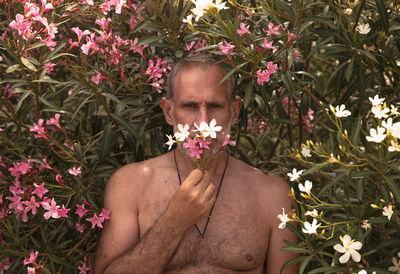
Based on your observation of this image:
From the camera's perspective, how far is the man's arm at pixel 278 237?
3.29 metres

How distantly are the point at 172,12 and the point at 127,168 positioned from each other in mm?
945

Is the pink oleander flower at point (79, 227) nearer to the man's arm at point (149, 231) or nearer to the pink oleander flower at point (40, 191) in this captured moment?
the man's arm at point (149, 231)

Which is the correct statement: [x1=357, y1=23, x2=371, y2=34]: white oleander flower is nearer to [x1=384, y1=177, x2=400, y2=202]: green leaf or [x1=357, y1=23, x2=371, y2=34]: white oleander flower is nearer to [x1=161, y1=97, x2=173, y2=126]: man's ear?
[x1=384, y1=177, x2=400, y2=202]: green leaf

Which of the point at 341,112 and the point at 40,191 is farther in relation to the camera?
the point at 40,191

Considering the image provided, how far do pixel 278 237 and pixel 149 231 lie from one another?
74cm

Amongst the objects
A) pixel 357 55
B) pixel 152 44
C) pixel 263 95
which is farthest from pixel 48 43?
pixel 357 55

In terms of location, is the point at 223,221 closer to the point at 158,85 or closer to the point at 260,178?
the point at 260,178

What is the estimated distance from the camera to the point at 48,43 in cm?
309

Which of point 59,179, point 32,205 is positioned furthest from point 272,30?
point 32,205

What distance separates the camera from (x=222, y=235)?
3301 millimetres

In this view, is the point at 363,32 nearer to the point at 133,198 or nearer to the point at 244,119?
the point at 244,119

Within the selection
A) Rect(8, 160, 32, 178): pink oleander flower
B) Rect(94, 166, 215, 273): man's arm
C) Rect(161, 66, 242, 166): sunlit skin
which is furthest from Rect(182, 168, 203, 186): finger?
Rect(8, 160, 32, 178): pink oleander flower

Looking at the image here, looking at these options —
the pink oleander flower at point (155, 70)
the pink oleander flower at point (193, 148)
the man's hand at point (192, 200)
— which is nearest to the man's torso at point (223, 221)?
the man's hand at point (192, 200)

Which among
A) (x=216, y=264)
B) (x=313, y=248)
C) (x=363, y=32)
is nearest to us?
(x=313, y=248)
